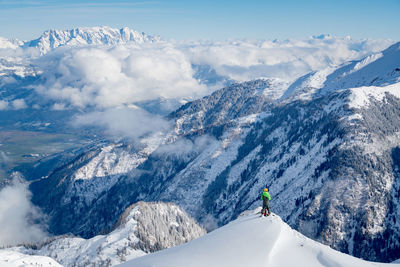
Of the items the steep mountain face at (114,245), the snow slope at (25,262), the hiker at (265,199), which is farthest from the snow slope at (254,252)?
the steep mountain face at (114,245)

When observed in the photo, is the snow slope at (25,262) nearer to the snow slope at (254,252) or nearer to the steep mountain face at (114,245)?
the steep mountain face at (114,245)

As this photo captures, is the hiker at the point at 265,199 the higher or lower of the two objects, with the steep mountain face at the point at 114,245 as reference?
higher

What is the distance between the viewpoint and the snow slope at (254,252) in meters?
40.3

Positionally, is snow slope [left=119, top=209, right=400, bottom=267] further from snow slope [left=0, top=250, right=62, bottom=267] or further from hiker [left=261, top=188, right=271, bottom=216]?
snow slope [left=0, top=250, right=62, bottom=267]

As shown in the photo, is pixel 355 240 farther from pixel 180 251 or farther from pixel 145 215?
pixel 180 251

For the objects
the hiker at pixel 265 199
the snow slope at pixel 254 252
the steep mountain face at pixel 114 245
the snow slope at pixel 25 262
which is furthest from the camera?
the steep mountain face at pixel 114 245

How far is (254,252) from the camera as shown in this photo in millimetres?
42031

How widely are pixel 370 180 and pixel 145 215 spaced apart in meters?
148

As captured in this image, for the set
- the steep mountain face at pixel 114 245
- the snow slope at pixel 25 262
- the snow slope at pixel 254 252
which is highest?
the snow slope at pixel 254 252

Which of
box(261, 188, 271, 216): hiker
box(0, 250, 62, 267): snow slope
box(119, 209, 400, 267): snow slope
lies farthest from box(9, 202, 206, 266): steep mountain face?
box(119, 209, 400, 267): snow slope

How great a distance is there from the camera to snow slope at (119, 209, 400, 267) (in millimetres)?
A: 40312

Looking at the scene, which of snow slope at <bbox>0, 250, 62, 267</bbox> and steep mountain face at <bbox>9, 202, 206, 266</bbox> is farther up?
snow slope at <bbox>0, 250, 62, 267</bbox>

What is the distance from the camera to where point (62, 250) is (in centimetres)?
16862

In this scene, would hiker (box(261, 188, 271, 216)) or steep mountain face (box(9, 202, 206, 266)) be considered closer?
hiker (box(261, 188, 271, 216))
